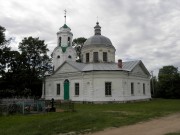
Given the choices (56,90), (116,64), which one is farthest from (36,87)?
(116,64)

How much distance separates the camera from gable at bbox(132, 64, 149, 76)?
38.3m

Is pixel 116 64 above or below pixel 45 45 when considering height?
below

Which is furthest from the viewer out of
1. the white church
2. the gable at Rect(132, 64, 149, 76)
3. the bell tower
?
the bell tower

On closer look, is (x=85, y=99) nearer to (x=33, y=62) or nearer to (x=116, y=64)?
(x=116, y=64)

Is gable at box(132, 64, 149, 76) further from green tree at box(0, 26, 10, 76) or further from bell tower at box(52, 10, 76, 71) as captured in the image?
green tree at box(0, 26, 10, 76)

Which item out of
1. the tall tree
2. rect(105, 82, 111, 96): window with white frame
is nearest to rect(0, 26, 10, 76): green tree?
the tall tree

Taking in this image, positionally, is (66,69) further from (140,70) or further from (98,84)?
(140,70)

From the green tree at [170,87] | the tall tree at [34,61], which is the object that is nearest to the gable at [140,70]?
the green tree at [170,87]

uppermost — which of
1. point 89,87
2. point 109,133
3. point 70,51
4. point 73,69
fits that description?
point 70,51

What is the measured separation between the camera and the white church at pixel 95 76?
3422 centimetres

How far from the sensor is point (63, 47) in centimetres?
4159

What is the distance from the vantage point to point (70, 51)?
1654 inches

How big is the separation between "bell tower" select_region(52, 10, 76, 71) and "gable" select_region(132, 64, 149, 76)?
1017 cm

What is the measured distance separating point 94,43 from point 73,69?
17.9ft
